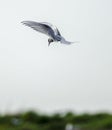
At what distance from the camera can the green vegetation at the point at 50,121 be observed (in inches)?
504

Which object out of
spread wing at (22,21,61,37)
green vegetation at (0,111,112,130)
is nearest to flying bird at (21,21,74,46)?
spread wing at (22,21,61,37)

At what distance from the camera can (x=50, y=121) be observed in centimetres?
1452

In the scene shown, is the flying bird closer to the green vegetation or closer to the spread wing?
the spread wing

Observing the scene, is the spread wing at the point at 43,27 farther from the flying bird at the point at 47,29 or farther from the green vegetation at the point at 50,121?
the green vegetation at the point at 50,121

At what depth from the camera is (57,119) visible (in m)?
14.2

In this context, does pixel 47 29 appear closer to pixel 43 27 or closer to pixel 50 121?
pixel 43 27

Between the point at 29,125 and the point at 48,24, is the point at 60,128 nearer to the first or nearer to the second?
the point at 29,125

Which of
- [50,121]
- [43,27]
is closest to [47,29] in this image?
[43,27]

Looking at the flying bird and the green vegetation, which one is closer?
the flying bird

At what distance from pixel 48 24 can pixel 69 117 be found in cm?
1307

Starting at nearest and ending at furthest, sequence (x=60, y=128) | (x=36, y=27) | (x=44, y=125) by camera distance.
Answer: (x=36, y=27) < (x=60, y=128) < (x=44, y=125)

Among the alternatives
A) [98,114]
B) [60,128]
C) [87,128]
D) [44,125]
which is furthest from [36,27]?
[98,114]

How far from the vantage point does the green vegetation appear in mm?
12789

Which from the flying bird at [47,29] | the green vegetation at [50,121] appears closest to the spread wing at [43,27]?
the flying bird at [47,29]
